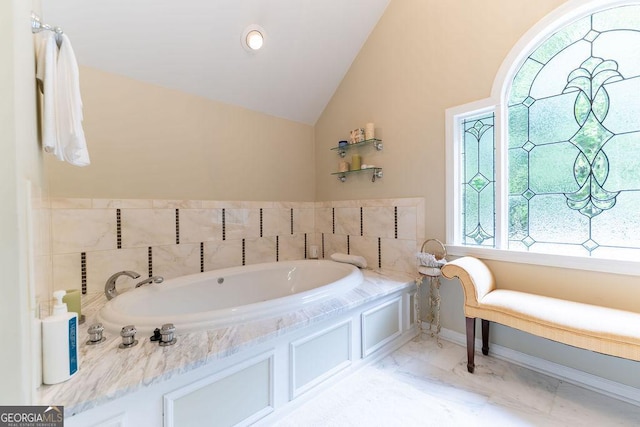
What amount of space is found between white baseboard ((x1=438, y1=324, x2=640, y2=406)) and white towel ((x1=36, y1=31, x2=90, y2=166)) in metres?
2.76

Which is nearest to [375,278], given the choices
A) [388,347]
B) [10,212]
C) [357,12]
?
[388,347]

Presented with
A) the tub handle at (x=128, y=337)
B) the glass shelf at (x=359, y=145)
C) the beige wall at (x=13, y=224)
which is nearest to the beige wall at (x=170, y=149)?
the glass shelf at (x=359, y=145)

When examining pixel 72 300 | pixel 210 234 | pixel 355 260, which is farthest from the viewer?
pixel 355 260

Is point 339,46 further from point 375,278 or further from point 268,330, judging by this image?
point 268,330

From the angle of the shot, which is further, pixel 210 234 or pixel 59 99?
pixel 210 234

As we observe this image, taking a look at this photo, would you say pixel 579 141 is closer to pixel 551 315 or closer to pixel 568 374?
pixel 551 315

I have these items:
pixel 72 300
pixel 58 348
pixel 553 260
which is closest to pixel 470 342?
pixel 553 260

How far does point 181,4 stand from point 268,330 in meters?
2.25

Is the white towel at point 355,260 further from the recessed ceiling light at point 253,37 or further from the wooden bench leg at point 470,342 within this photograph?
the recessed ceiling light at point 253,37

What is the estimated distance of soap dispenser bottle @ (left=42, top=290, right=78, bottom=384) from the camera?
0.92 meters

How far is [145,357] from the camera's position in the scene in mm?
1118

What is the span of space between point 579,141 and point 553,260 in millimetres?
820

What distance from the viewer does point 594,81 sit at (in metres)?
1.76

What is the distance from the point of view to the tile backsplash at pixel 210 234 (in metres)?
1.91
